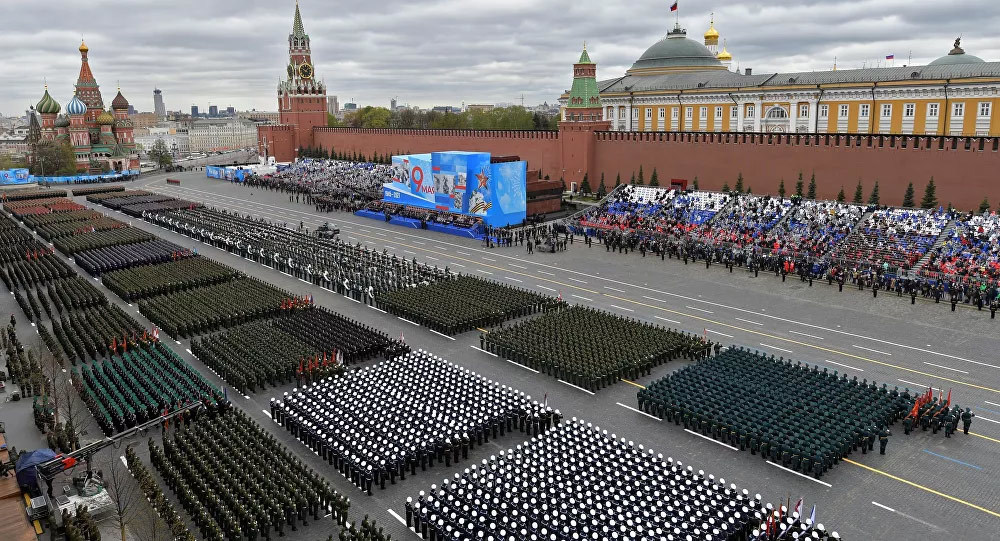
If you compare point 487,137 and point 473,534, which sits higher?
point 487,137

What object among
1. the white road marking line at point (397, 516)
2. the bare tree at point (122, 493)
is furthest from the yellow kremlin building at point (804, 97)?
the bare tree at point (122, 493)

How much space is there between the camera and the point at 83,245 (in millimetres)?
34281

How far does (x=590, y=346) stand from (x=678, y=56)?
4935 cm

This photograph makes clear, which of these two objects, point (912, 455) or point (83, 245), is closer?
point (912, 455)

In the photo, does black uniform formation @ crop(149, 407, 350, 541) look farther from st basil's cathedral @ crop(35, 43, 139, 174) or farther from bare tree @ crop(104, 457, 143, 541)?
st basil's cathedral @ crop(35, 43, 139, 174)

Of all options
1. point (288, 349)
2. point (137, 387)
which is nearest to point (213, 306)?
point (288, 349)

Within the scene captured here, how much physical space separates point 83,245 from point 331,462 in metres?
27.8

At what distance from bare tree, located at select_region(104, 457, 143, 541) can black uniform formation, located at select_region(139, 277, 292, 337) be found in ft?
Answer: 27.1

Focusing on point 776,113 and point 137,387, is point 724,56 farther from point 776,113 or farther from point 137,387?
point 137,387

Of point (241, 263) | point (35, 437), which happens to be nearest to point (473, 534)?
point (35, 437)

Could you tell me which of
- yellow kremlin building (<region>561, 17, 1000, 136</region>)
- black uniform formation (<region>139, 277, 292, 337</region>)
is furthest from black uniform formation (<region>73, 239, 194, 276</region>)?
yellow kremlin building (<region>561, 17, 1000, 136</region>)

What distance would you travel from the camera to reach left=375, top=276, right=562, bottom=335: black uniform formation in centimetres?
2181

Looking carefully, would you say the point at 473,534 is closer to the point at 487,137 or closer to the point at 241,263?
the point at 241,263

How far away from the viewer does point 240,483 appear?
1211 centimetres
